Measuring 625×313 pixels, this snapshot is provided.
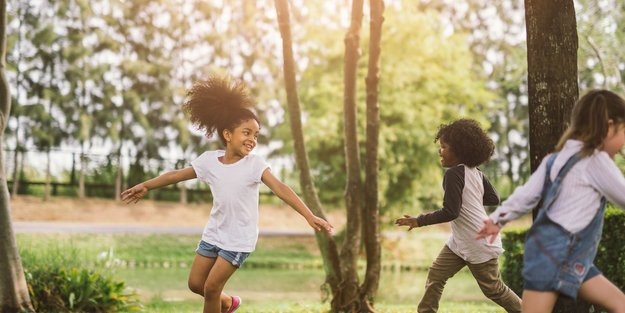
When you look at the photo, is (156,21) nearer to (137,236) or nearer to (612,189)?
(137,236)

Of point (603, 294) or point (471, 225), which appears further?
point (471, 225)

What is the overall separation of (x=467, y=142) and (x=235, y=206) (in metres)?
1.73

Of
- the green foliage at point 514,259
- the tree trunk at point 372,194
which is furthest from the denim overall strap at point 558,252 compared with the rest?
the green foliage at point 514,259

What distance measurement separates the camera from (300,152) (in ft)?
30.3

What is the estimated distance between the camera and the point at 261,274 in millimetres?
19531

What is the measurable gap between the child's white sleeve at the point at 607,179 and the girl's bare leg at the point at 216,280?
262 cm

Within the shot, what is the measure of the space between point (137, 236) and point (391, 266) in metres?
7.86

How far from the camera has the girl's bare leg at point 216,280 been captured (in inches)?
217

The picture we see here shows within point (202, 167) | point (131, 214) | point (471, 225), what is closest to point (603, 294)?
point (471, 225)

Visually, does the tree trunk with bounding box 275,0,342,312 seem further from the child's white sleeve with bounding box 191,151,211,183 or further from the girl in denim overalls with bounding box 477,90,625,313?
the girl in denim overalls with bounding box 477,90,625,313

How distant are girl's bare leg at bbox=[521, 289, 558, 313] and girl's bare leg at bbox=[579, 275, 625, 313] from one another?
186 millimetres

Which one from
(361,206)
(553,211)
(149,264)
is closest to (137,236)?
(149,264)

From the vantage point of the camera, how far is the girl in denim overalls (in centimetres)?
398

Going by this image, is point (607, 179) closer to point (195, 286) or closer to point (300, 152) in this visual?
point (195, 286)
